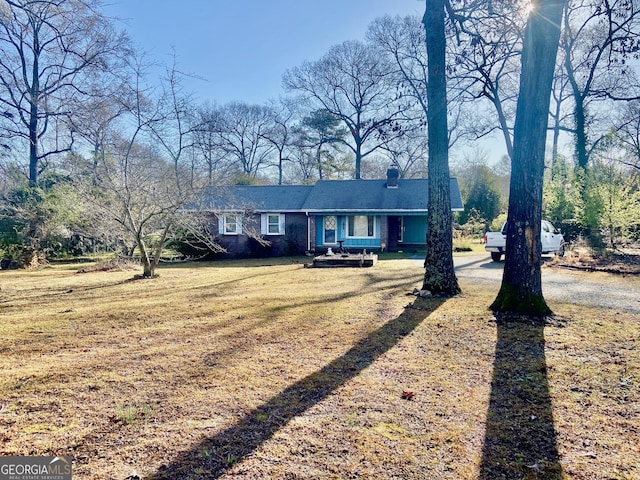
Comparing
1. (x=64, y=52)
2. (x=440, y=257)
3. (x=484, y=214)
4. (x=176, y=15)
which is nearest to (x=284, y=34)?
(x=176, y=15)

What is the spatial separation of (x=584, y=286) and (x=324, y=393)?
8.50 metres

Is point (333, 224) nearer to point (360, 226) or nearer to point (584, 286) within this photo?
point (360, 226)

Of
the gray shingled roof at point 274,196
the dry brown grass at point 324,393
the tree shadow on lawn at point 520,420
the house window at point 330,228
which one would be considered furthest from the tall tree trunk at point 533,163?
the gray shingled roof at point 274,196

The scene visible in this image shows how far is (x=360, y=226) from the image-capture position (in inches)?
835

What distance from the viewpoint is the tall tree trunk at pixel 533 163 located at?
596cm

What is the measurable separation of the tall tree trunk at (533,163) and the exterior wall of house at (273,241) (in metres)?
15.7

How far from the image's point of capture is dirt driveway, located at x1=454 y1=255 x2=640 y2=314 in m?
7.22

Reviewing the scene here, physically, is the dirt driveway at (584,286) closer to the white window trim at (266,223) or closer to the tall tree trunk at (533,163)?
the tall tree trunk at (533,163)

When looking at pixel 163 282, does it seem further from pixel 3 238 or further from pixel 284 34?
pixel 3 238

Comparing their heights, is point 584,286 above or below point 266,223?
below

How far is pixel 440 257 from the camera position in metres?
7.92

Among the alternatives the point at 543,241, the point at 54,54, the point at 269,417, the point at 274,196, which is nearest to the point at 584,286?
the point at 543,241

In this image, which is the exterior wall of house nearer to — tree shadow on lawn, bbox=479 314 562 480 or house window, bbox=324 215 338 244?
house window, bbox=324 215 338 244

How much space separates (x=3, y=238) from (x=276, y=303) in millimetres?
18027
